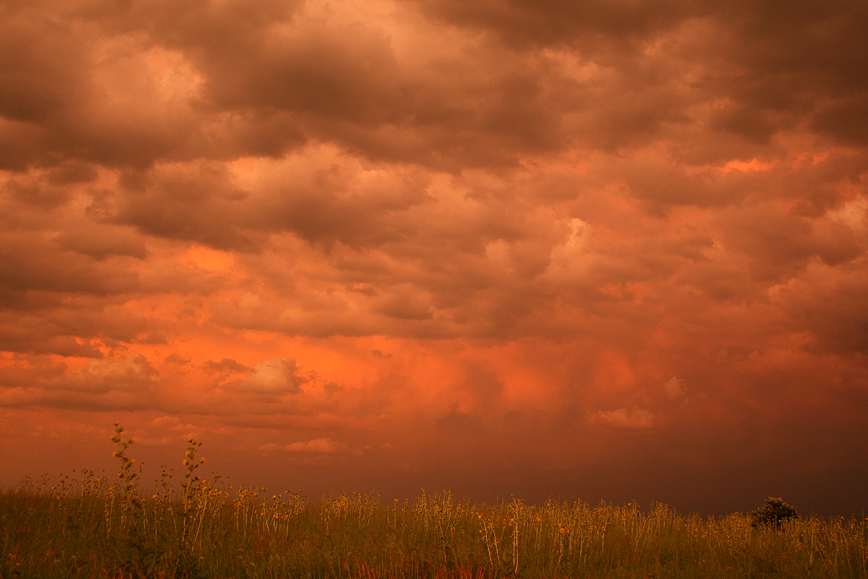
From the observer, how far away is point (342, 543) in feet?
41.9

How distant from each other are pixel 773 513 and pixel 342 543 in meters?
16.1

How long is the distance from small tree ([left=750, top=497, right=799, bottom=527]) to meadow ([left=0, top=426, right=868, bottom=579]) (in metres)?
2.12

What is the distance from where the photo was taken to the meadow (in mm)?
10102

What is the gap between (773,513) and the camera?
66.1 ft

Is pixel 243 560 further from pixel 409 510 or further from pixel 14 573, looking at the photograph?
pixel 409 510

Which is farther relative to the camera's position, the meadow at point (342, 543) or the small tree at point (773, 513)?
the small tree at point (773, 513)

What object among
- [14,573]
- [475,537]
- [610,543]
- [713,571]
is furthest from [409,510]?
[14,573]

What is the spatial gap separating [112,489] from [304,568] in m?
5.69

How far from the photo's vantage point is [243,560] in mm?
10828

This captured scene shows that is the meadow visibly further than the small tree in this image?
No

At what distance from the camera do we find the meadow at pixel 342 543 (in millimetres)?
10102

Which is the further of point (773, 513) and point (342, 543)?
point (773, 513)

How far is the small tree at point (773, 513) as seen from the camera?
19894 mm

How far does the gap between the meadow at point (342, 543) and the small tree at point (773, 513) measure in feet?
6.95
